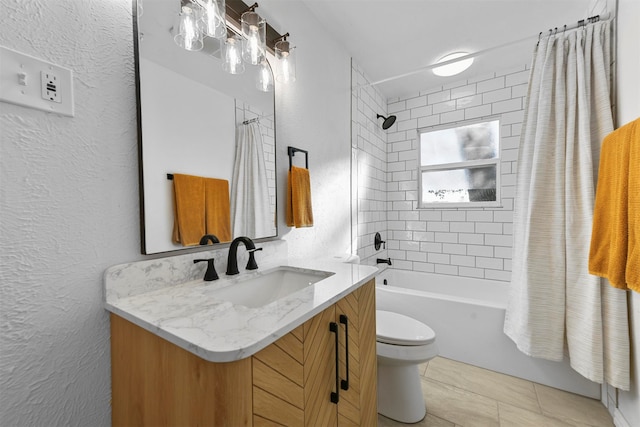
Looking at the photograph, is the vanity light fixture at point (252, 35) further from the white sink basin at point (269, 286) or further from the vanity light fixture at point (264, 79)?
the white sink basin at point (269, 286)

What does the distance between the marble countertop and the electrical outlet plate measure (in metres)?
0.49

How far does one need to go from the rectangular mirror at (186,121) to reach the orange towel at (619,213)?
156 cm

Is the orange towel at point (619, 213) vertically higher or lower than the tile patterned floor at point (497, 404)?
higher

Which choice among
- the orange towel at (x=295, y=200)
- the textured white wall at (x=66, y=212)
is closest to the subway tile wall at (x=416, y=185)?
the orange towel at (x=295, y=200)

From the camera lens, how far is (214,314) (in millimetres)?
700

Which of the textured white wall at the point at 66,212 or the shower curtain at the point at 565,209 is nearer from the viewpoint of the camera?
the textured white wall at the point at 66,212

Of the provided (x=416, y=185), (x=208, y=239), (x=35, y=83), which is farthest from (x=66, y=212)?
(x=416, y=185)

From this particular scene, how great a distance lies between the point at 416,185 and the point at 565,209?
1.52 metres

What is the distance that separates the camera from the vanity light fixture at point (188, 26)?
100 cm

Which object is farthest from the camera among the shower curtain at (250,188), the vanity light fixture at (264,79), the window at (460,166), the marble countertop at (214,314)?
the window at (460,166)

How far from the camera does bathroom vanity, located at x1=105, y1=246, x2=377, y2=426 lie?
0.55m

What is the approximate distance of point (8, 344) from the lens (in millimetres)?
633

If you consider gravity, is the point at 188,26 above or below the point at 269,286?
above

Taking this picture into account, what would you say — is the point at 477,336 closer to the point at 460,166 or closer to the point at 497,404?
the point at 497,404
